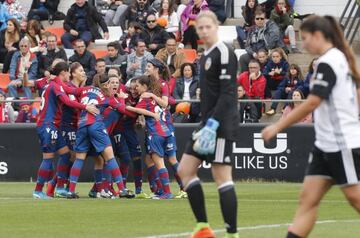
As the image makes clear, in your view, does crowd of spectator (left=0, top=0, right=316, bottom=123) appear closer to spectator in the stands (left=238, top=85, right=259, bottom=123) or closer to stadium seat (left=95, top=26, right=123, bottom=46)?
spectator in the stands (left=238, top=85, right=259, bottom=123)

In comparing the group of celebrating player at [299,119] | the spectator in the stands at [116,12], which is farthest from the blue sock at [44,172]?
the spectator in the stands at [116,12]

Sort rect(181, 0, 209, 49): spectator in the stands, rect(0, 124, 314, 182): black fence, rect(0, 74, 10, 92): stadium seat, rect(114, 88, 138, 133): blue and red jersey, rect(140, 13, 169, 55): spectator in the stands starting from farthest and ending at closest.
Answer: rect(181, 0, 209, 49): spectator in the stands, rect(140, 13, 169, 55): spectator in the stands, rect(0, 74, 10, 92): stadium seat, rect(0, 124, 314, 182): black fence, rect(114, 88, 138, 133): blue and red jersey

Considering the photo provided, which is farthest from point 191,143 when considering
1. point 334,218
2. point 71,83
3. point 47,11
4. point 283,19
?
point 47,11

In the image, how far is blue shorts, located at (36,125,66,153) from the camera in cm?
1800

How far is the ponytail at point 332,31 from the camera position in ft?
31.8

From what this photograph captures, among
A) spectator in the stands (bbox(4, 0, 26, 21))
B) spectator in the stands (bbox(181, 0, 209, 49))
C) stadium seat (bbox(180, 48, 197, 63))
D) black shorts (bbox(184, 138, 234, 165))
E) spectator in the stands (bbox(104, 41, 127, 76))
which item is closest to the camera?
black shorts (bbox(184, 138, 234, 165))

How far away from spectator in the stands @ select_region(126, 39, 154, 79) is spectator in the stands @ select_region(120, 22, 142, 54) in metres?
0.99

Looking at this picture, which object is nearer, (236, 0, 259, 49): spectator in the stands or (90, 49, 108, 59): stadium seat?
(236, 0, 259, 49): spectator in the stands

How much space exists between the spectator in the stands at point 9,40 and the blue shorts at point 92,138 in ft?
31.7

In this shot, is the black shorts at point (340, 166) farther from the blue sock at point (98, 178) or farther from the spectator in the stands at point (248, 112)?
the spectator in the stands at point (248, 112)

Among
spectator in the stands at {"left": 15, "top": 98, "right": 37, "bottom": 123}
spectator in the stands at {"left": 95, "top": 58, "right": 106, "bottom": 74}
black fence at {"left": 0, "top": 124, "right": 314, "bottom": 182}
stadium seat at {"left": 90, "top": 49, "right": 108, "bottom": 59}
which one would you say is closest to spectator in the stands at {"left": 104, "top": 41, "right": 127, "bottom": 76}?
stadium seat at {"left": 90, "top": 49, "right": 108, "bottom": 59}

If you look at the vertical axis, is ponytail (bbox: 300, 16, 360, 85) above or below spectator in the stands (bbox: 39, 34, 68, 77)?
above

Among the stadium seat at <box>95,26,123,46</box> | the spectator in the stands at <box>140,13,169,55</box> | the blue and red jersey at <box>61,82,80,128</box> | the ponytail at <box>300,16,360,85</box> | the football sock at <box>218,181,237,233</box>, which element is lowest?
the stadium seat at <box>95,26,123,46</box>

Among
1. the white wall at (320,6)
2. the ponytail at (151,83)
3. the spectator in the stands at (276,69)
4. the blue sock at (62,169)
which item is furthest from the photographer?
the white wall at (320,6)
